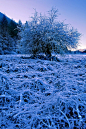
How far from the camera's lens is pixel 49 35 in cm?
734

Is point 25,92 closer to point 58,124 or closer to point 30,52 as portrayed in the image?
point 58,124

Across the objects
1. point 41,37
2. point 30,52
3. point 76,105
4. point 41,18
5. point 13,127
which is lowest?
point 13,127

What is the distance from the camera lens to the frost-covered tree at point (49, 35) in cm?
762

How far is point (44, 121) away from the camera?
3.79 feet

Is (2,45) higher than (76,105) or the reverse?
higher

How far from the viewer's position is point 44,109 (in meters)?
1.33

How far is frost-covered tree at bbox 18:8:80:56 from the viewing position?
7625 millimetres

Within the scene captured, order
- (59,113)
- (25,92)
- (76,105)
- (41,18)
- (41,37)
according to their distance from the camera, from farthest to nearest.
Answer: (41,18)
(41,37)
(25,92)
(76,105)
(59,113)

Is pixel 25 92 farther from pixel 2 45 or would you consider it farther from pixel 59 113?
pixel 2 45

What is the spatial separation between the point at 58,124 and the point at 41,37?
22.7ft

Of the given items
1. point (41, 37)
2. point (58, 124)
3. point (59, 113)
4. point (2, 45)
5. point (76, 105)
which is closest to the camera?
point (58, 124)

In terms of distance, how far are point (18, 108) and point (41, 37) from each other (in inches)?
261

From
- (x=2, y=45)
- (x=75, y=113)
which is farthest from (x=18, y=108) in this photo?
(x=2, y=45)

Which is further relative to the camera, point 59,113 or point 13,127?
point 59,113
